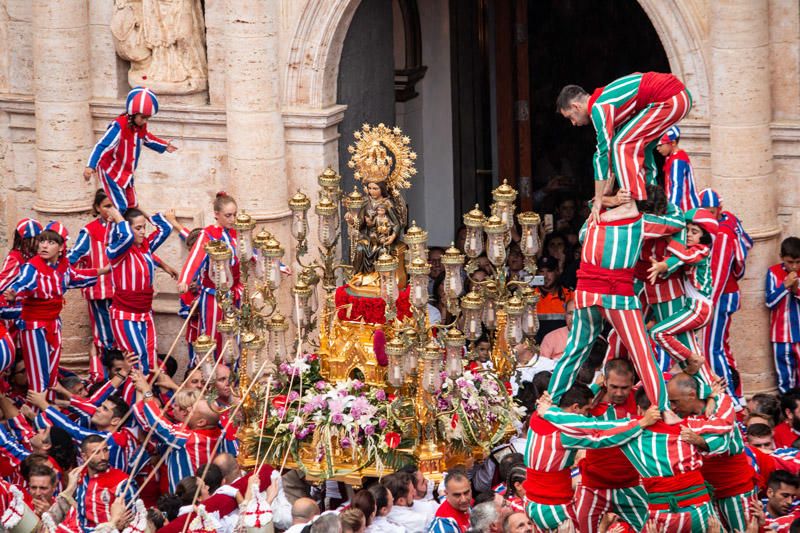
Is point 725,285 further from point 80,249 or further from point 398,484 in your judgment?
point 80,249

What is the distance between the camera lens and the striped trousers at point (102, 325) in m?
17.0

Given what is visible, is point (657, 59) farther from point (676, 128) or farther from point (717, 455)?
point (717, 455)

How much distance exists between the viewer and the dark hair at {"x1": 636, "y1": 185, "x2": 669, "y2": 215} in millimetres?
12117

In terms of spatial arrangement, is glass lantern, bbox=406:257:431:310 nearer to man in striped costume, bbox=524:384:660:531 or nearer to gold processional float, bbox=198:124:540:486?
gold processional float, bbox=198:124:540:486

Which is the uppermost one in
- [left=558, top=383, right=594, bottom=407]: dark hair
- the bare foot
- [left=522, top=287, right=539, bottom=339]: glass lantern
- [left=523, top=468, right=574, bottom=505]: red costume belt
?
[left=522, top=287, right=539, bottom=339]: glass lantern

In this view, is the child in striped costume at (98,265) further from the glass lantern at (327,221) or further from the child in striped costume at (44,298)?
the glass lantern at (327,221)

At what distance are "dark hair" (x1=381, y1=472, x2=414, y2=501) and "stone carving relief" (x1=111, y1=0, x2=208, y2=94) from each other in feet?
19.2

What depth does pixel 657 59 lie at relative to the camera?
2022cm

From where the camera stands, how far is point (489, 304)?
13977mm

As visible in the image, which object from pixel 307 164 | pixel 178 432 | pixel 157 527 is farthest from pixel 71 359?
pixel 157 527

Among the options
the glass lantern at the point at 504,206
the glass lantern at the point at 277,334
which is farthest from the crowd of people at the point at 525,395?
the glass lantern at the point at 504,206

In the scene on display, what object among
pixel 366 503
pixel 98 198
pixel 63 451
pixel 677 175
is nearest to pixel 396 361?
pixel 366 503

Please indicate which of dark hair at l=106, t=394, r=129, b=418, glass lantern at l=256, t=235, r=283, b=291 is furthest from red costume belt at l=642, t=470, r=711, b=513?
dark hair at l=106, t=394, r=129, b=418

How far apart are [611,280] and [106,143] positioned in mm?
5974
